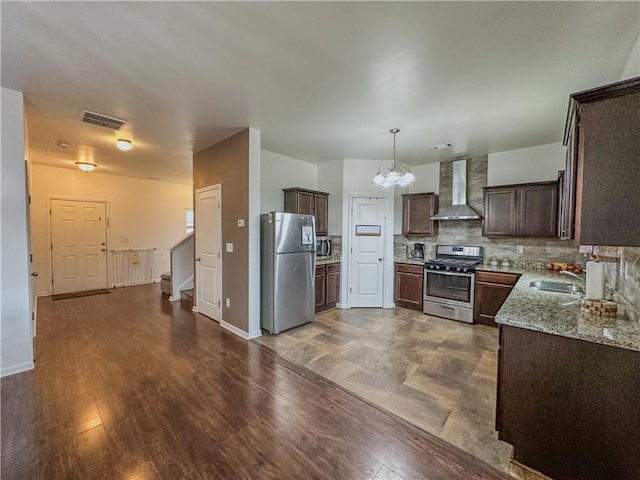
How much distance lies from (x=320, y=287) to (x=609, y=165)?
3.83 m

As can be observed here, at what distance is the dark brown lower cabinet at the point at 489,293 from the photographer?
3965 millimetres

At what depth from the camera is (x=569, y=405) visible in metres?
1.50

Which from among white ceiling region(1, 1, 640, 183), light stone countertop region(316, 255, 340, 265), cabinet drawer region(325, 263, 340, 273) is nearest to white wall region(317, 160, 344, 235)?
light stone countertop region(316, 255, 340, 265)

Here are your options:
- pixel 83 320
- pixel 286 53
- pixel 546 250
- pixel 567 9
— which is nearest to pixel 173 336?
pixel 83 320

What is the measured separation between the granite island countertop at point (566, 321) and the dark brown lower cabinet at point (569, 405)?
0.05m

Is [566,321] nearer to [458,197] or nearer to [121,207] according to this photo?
[458,197]

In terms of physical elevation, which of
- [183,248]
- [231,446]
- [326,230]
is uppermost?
[326,230]

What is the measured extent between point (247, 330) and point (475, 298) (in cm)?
342

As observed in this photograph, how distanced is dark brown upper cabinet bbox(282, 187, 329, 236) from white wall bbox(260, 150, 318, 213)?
0.55ft

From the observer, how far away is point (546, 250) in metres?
4.19

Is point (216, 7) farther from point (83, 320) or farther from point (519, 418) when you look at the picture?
point (83, 320)

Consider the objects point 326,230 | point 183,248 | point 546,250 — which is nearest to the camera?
point 546,250

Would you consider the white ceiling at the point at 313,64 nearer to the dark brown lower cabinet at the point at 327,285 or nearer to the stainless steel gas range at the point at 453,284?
the stainless steel gas range at the point at 453,284

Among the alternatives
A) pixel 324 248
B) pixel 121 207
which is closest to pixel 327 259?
pixel 324 248
